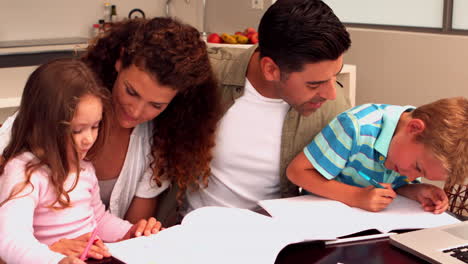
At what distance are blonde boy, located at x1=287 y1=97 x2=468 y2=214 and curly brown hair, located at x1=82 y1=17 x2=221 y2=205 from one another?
254mm

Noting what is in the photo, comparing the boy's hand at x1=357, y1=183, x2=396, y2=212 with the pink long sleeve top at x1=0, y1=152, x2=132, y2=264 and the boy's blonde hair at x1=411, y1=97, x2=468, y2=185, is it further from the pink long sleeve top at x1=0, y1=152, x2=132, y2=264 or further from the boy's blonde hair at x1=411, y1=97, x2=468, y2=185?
the pink long sleeve top at x1=0, y1=152, x2=132, y2=264

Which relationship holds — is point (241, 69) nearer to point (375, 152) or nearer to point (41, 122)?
point (375, 152)

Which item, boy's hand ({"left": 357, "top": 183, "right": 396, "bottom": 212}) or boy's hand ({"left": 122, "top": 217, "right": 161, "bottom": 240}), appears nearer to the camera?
boy's hand ({"left": 122, "top": 217, "right": 161, "bottom": 240})

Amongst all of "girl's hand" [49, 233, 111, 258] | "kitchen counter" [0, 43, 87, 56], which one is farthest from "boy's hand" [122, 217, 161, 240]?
"kitchen counter" [0, 43, 87, 56]

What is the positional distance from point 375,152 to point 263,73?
34 cm

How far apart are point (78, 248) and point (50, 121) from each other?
248 millimetres

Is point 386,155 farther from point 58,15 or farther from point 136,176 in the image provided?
point 58,15

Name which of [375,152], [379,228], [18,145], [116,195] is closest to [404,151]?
[375,152]

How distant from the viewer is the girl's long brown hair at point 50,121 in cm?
112

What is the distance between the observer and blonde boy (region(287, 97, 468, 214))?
1.27 meters

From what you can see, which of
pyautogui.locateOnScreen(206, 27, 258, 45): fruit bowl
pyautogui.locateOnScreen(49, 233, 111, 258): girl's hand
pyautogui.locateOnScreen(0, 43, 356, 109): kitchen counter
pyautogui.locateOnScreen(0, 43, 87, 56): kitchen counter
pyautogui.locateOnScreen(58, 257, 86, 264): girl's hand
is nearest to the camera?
pyautogui.locateOnScreen(58, 257, 86, 264): girl's hand

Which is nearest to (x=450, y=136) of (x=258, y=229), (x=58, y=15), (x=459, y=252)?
(x=459, y=252)

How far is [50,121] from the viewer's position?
44.2 inches

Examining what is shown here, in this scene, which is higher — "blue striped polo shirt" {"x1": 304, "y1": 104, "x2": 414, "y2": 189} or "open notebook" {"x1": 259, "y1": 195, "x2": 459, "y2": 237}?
"blue striped polo shirt" {"x1": 304, "y1": 104, "x2": 414, "y2": 189}
